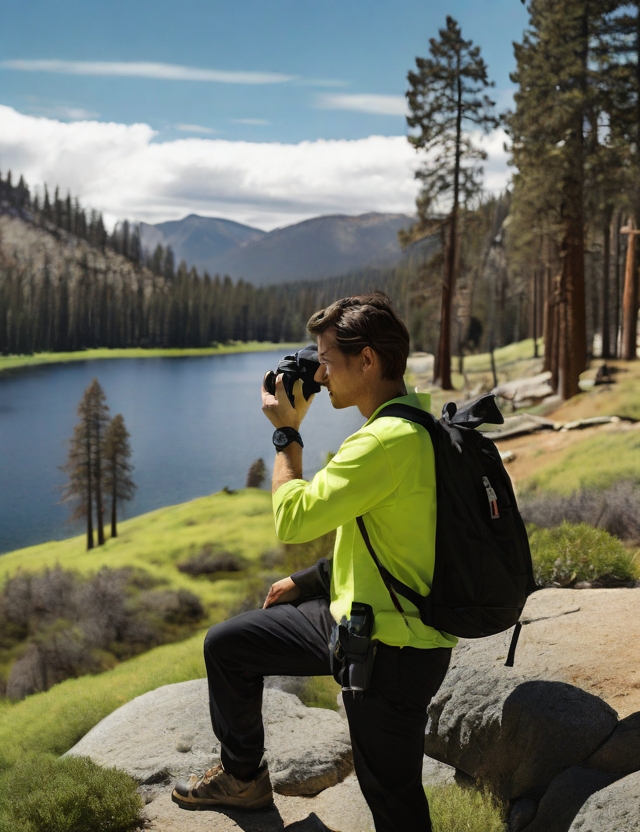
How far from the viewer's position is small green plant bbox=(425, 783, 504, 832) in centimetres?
338

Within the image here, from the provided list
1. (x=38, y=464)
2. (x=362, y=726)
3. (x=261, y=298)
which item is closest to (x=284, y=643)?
(x=362, y=726)

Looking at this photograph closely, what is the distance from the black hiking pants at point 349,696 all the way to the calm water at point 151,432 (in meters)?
33.3

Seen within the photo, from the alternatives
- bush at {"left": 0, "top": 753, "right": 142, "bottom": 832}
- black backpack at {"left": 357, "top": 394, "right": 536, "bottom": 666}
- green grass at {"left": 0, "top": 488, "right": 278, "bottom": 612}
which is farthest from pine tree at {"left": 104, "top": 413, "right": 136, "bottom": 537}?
black backpack at {"left": 357, "top": 394, "right": 536, "bottom": 666}

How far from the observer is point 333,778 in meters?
4.22

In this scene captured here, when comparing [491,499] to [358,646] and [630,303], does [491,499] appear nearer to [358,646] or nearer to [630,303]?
[358,646]

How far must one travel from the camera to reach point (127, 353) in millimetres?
62625

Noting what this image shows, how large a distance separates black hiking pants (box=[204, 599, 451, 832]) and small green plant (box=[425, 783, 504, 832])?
0.78 m

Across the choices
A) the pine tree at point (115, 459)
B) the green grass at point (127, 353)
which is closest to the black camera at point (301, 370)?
the pine tree at point (115, 459)

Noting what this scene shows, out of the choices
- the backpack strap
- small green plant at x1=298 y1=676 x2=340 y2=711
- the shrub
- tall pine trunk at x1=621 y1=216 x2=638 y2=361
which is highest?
tall pine trunk at x1=621 y1=216 x2=638 y2=361

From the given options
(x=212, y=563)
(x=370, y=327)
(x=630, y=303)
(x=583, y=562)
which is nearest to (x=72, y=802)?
(x=370, y=327)

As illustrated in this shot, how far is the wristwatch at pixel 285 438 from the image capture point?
285cm

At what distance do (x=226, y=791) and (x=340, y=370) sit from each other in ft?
6.30

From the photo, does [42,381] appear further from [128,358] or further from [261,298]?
[261,298]

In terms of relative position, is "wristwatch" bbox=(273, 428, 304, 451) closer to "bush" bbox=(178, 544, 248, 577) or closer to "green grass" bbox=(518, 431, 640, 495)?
"green grass" bbox=(518, 431, 640, 495)
